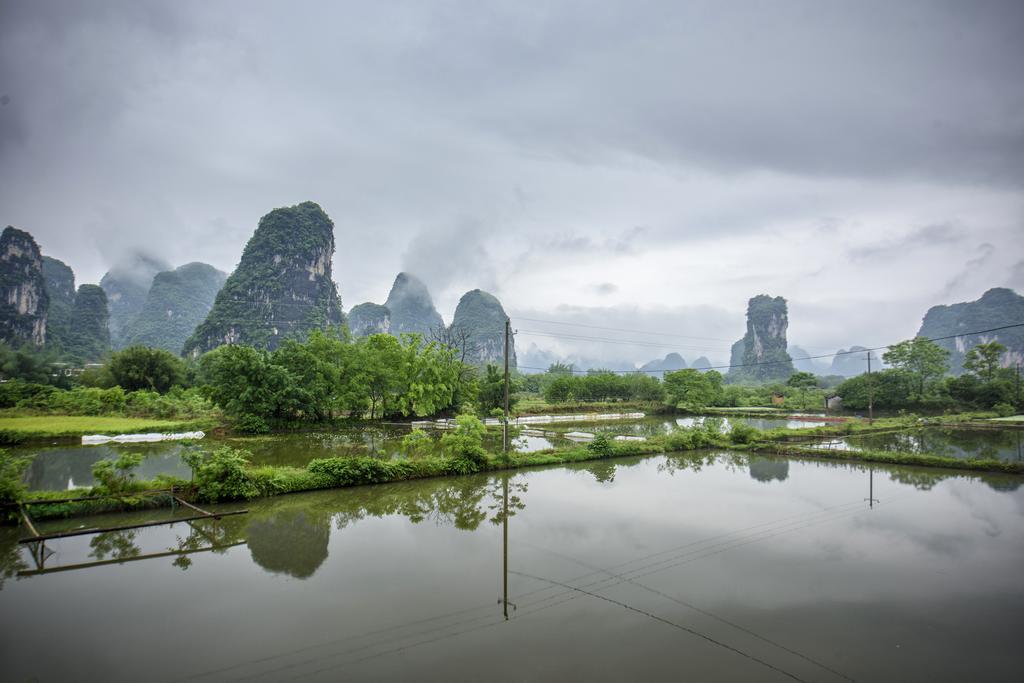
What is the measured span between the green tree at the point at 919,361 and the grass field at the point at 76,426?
49.4 metres

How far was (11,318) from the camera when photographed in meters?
54.7

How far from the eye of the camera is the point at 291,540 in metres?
8.73

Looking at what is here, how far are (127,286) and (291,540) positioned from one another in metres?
147

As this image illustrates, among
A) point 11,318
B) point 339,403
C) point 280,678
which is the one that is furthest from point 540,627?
point 11,318

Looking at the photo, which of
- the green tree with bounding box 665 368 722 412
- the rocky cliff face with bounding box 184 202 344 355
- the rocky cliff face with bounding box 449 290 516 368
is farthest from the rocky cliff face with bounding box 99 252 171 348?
the green tree with bounding box 665 368 722 412

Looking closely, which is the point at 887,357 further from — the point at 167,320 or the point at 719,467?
the point at 167,320

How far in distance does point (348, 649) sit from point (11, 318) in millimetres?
73869

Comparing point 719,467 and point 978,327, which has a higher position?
point 978,327

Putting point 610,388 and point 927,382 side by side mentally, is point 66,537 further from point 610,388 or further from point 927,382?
point 927,382

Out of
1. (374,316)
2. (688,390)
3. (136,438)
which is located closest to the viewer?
(136,438)

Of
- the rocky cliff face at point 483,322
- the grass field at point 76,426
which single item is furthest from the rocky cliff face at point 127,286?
the grass field at point 76,426

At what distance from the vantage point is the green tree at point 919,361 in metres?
39.3

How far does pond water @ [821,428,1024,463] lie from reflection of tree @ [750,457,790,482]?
391 centimetres

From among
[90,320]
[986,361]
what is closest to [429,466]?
[986,361]
